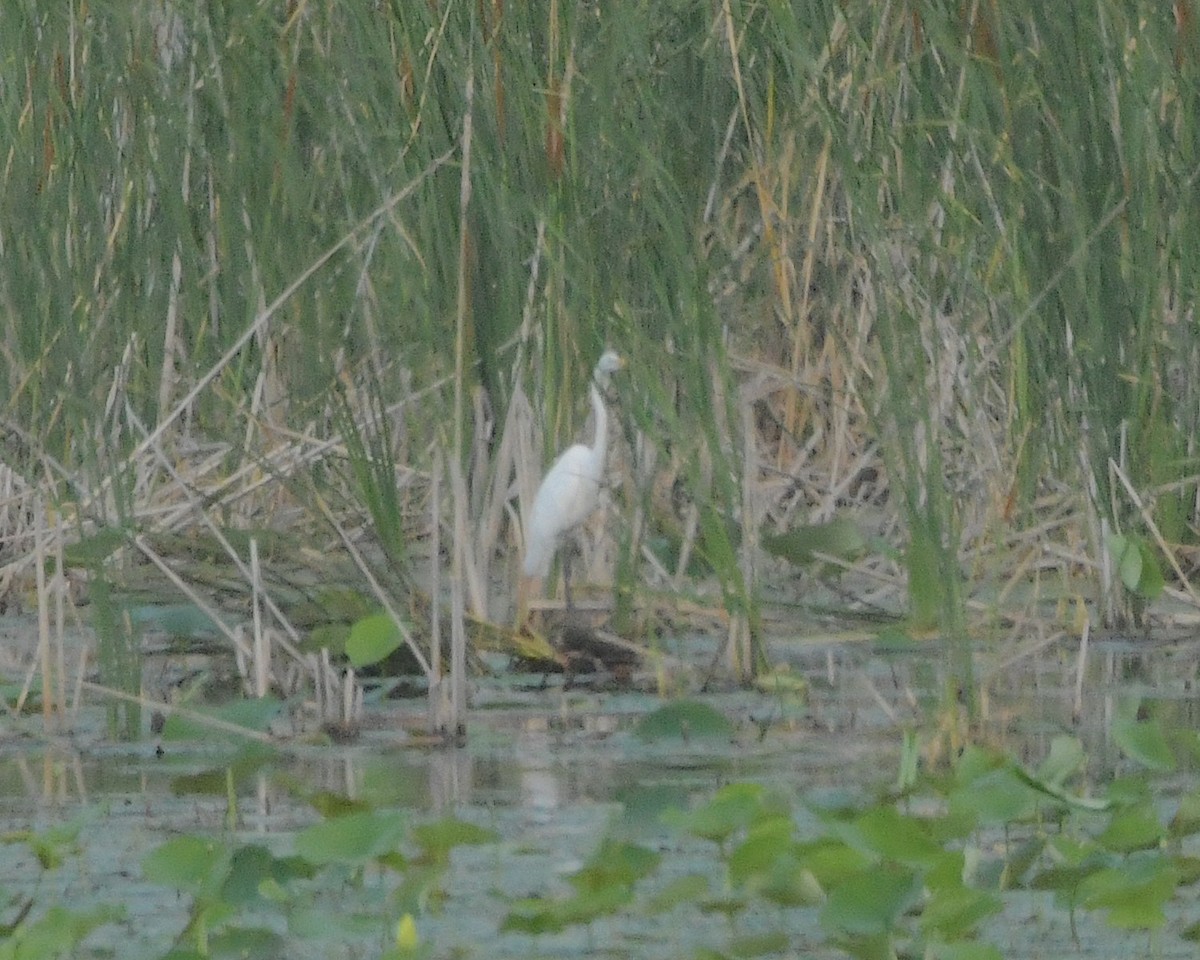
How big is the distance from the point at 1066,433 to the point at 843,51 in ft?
2.97

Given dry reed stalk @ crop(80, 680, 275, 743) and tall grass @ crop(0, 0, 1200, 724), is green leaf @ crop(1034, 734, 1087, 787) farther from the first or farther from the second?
dry reed stalk @ crop(80, 680, 275, 743)

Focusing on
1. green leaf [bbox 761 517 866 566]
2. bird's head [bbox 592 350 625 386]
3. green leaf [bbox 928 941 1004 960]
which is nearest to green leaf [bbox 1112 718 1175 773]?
green leaf [bbox 928 941 1004 960]

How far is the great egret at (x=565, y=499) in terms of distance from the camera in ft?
18.2

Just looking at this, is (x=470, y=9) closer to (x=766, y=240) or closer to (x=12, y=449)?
(x=766, y=240)

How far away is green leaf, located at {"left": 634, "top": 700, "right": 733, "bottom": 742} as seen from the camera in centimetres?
431

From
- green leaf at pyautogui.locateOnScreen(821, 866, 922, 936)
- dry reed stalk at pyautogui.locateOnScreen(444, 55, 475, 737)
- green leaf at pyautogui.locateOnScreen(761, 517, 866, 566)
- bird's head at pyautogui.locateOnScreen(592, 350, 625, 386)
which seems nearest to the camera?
green leaf at pyautogui.locateOnScreen(821, 866, 922, 936)

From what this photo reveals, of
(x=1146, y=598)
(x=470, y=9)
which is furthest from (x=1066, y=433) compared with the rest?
(x=470, y=9)

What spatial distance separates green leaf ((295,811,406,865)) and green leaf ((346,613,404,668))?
5.27 ft

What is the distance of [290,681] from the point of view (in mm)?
4699

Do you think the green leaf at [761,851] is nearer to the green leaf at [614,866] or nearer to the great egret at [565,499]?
the green leaf at [614,866]

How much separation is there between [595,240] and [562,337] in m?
0.24

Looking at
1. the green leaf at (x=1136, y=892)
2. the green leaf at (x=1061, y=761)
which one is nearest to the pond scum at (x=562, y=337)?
the green leaf at (x=1061, y=761)

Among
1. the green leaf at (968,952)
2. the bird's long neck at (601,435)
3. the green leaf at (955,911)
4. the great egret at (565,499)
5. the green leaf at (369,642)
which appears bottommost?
the green leaf at (968,952)

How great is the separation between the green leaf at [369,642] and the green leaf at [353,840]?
63.3 inches
